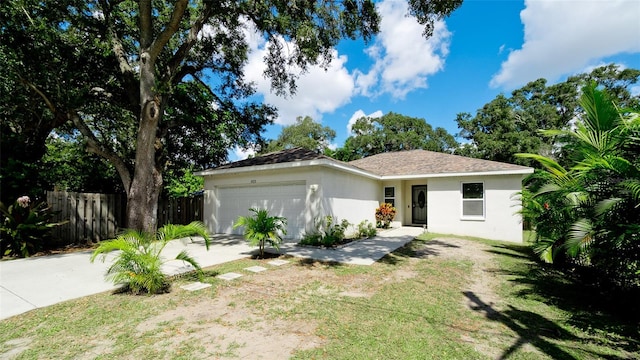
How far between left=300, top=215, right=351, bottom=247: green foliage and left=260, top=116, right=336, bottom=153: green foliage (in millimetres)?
29171

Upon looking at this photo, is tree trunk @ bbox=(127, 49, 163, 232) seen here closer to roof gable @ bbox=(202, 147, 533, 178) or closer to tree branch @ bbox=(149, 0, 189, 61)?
tree branch @ bbox=(149, 0, 189, 61)

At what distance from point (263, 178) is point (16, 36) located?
8.02 meters

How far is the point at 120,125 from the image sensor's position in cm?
1320

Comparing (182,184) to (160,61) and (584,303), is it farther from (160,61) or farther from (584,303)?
(584,303)

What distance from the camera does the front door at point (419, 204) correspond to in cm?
1466

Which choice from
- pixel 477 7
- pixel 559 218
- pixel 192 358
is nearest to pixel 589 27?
pixel 477 7

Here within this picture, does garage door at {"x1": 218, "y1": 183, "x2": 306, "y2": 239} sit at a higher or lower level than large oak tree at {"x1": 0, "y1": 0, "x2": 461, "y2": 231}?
lower

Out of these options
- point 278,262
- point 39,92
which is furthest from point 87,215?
point 278,262

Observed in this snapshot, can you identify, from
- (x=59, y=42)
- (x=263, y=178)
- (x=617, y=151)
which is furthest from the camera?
(x=263, y=178)

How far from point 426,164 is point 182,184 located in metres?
14.6

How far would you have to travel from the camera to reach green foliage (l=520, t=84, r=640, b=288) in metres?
3.67

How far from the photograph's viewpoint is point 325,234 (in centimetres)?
919

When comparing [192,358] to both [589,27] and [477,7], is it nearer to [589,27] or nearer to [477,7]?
[477,7]

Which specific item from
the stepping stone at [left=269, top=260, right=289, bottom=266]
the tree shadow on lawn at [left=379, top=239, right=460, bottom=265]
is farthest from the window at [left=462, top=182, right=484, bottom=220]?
the stepping stone at [left=269, top=260, right=289, bottom=266]
